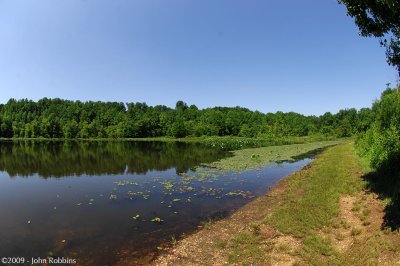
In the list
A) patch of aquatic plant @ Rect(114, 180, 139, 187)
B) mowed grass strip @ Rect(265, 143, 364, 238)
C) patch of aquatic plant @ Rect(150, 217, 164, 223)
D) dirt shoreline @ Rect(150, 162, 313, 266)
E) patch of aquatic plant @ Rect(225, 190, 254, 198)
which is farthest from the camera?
→ patch of aquatic plant @ Rect(114, 180, 139, 187)

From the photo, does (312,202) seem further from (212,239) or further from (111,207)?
(111,207)

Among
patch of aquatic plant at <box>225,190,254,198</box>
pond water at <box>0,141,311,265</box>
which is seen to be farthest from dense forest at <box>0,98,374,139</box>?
patch of aquatic plant at <box>225,190,254,198</box>

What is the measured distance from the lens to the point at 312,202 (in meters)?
19.8

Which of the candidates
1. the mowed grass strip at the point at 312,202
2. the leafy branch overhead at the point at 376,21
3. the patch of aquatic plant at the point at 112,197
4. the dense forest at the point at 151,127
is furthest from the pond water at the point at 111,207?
the dense forest at the point at 151,127

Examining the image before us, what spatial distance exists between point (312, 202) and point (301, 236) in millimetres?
5822

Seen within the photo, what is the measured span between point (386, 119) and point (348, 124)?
126 m

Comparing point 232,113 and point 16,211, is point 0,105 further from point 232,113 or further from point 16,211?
point 16,211

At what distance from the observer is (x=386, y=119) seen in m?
34.7

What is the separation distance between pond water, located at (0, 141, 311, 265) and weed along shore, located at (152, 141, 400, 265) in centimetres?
185

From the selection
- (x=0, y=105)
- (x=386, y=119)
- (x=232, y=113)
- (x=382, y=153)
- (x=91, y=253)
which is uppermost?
(x=0, y=105)

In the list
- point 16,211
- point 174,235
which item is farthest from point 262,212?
point 16,211

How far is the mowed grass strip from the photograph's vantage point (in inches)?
627

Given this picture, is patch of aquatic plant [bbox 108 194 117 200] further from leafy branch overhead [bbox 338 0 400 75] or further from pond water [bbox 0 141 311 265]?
leafy branch overhead [bbox 338 0 400 75]

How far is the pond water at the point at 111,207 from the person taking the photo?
51.2ft
